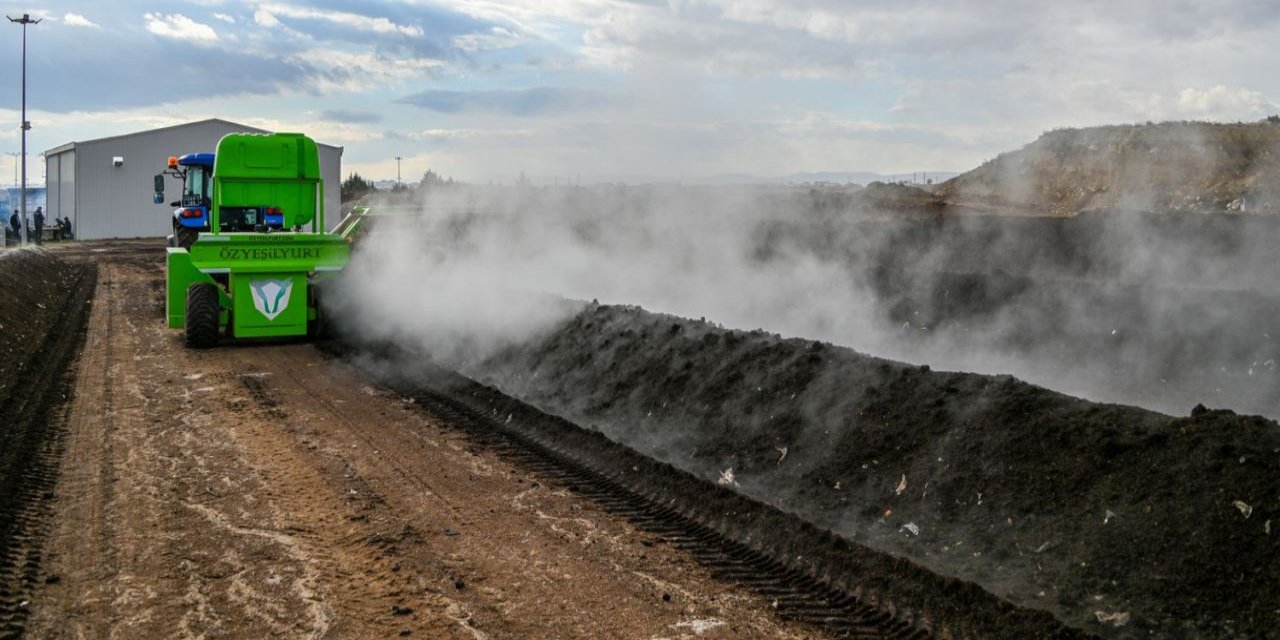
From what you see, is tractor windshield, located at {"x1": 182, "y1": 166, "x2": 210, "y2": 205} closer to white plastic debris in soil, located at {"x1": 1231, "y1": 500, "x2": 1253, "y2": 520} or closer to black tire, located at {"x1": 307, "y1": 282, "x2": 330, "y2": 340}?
black tire, located at {"x1": 307, "y1": 282, "x2": 330, "y2": 340}

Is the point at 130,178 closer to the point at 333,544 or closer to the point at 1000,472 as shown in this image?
the point at 333,544

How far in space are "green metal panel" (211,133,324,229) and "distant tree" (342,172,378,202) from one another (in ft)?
143

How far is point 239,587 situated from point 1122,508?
16.9 feet

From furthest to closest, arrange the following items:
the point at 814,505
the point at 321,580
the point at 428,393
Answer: the point at 428,393 → the point at 814,505 → the point at 321,580

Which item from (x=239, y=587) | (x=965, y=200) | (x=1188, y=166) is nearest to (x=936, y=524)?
(x=239, y=587)

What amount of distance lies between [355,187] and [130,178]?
20506 millimetres

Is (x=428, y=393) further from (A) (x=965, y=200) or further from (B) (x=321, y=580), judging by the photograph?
(A) (x=965, y=200)

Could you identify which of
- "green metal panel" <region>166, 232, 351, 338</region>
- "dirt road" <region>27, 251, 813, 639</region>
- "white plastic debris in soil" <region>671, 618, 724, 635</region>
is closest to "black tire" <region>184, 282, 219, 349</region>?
"green metal panel" <region>166, 232, 351, 338</region>

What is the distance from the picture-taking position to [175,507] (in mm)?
7398

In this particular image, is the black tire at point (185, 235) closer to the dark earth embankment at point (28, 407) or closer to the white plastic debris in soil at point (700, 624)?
the dark earth embankment at point (28, 407)

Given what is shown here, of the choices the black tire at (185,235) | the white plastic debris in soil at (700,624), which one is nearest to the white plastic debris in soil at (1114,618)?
the white plastic debris in soil at (700,624)

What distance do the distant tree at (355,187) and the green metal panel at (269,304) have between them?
1819 inches

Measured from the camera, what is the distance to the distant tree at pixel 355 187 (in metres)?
61.7

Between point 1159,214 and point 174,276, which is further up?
point 1159,214
